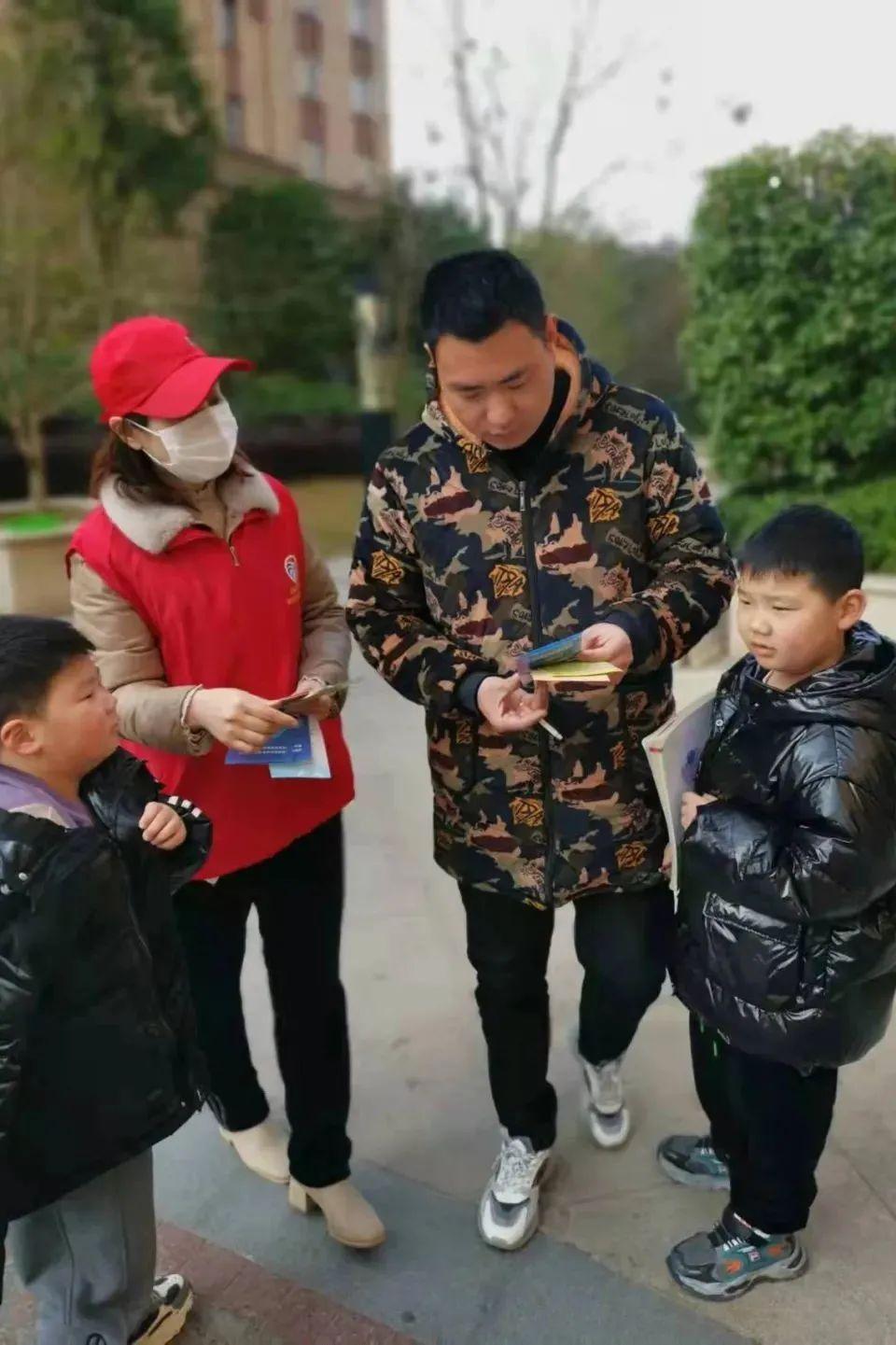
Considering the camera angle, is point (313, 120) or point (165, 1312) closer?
point (165, 1312)

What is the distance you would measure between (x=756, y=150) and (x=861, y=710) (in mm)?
5630

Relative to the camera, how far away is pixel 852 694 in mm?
1581

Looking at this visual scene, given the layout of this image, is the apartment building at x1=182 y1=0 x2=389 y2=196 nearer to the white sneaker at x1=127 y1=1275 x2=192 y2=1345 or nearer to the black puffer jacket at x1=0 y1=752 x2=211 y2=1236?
the black puffer jacket at x1=0 y1=752 x2=211 y2=1236

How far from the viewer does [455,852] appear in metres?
2.05

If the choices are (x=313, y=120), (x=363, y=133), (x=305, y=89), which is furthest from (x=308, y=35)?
(x=363, y=133)

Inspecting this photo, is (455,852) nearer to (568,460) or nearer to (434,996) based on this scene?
(568,460)

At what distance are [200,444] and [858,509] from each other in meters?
4.50

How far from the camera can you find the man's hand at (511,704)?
176 cm

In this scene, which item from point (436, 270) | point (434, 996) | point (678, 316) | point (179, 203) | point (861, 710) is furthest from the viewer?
point (678, 316)

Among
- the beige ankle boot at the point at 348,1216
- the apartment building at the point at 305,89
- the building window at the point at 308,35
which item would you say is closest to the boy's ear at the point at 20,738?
the beige ankle boot at the point at 348,1216

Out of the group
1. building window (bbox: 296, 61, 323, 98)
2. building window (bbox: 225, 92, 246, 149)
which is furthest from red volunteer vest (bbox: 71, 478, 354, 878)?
building window (bbox: 296, 61, 323, 98)

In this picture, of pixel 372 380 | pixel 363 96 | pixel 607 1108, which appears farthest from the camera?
pixel 363 96

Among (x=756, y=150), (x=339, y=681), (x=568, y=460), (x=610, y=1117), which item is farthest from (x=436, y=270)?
(x=756, y=150)

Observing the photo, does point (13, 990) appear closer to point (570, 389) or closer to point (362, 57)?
point (570, 389)
